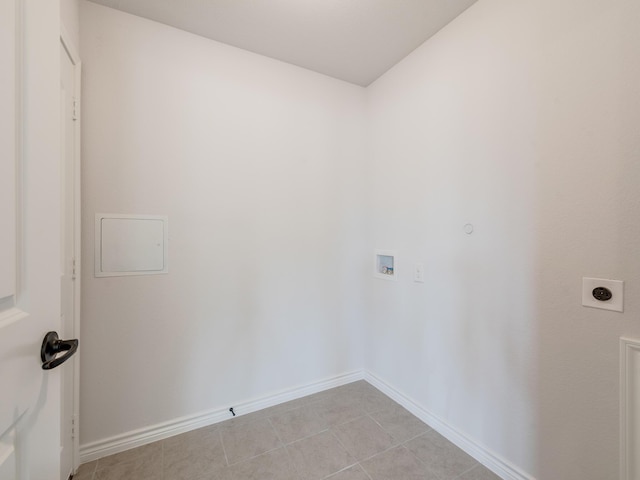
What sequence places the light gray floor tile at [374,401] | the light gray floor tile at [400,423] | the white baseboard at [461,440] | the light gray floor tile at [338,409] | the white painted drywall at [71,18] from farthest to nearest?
the light gray floor tile at [374,401], the light gray floor tile at [338,409], the light gray floor tile at [400,423], the white baseboard at [461,440], the white painted drywall at [71,18]

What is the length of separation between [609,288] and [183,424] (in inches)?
97.1

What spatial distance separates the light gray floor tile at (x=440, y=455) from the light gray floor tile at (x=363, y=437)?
6.5 inches

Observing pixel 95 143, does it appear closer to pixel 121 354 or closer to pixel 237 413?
pixel 121 354

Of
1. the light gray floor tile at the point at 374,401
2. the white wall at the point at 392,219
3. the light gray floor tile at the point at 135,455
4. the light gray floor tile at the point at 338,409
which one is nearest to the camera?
the white wall at the point at 392,219

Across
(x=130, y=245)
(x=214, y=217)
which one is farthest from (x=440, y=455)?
(x=130, y=245)

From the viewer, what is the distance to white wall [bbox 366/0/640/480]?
3.66 feet

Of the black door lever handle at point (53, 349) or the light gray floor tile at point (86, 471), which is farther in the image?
the light gray floor tile at point (86, 471)

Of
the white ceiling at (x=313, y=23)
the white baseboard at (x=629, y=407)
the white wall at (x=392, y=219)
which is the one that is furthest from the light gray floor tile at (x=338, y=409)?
the white ceiling at (x=313, y=23)

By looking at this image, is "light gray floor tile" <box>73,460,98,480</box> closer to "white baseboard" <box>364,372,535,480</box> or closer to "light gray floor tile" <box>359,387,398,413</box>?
"light gray floor tile" <box>359,387,398,413</box>

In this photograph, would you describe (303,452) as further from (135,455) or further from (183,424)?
(135,455)

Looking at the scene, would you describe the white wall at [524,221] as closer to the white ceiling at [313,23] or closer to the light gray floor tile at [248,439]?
the white ceiling at [313,23]

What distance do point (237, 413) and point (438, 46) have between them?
2.97m

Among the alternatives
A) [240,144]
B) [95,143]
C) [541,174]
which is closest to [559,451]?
[541,174]

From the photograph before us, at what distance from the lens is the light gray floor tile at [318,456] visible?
1.52 m
